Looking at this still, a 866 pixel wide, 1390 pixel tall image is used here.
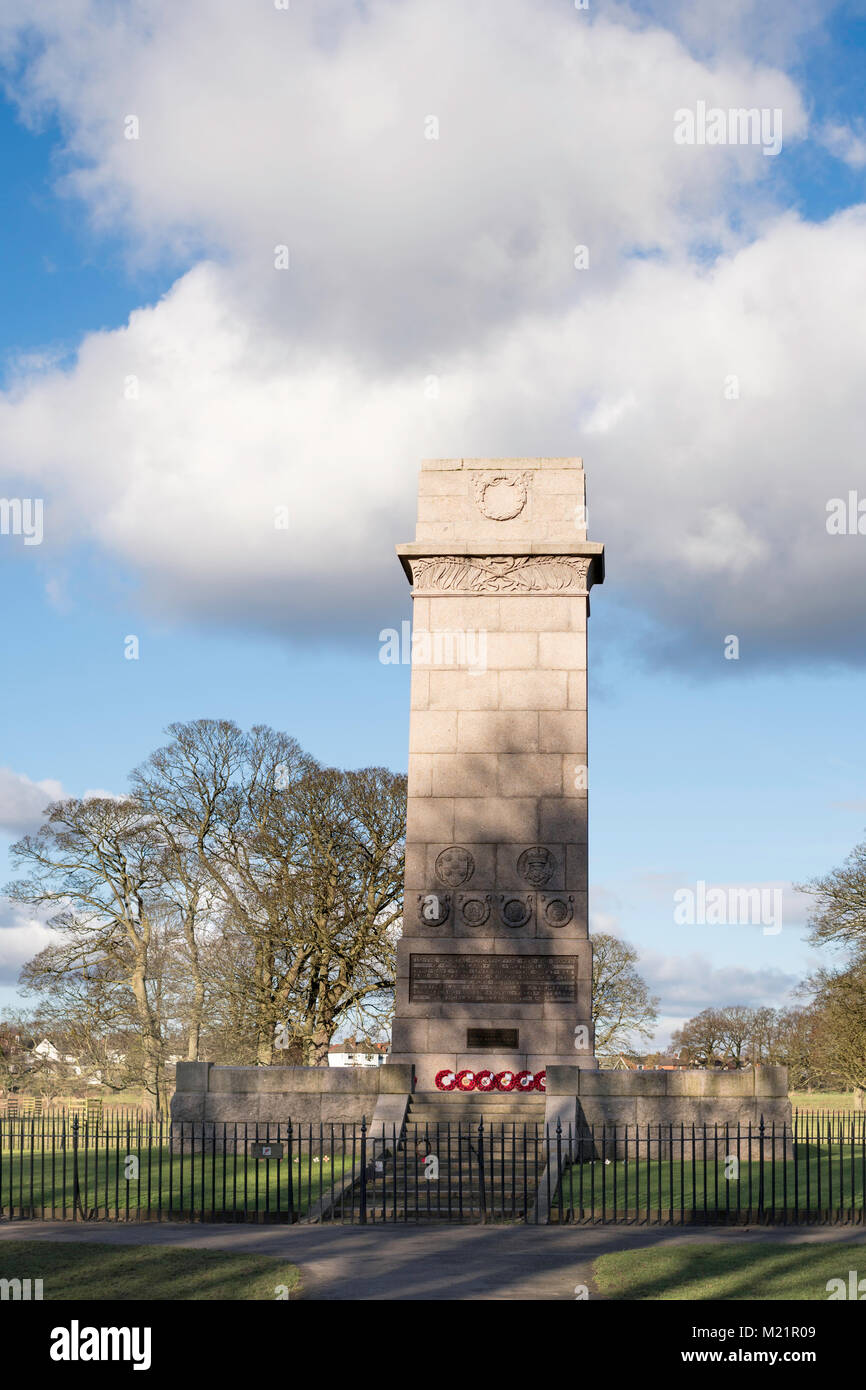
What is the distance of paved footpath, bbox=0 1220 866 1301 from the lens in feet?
41.1

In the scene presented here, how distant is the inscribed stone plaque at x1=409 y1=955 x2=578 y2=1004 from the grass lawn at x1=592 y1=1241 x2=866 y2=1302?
10.8m

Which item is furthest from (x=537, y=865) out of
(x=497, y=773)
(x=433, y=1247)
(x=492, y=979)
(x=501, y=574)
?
(x=433, y=1247)

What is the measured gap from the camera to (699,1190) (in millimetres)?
19469

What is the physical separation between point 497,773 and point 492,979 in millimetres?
3938

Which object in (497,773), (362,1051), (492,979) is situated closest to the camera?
(492,979)

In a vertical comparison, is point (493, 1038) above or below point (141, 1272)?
above

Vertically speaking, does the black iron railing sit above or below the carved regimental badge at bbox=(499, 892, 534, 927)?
below

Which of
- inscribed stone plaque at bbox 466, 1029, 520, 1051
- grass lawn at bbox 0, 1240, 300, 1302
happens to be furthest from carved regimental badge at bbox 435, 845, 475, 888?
grass lawn at bbox 0, 1240, 300, 1302

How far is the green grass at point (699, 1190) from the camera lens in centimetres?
1803

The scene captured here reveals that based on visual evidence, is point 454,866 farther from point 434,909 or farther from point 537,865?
point 537,865

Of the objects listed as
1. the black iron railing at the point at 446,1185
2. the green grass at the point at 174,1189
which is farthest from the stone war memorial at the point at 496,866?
the green grass at the point at 174,1189

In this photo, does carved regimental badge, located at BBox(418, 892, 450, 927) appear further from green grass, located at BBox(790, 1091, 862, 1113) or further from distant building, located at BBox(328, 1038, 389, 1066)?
green grass, located at BBox(790, 1091, 862, 1113)

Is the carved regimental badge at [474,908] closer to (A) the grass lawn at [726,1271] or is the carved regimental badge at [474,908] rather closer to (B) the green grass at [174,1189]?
(B) the green grass at [174,1189]
